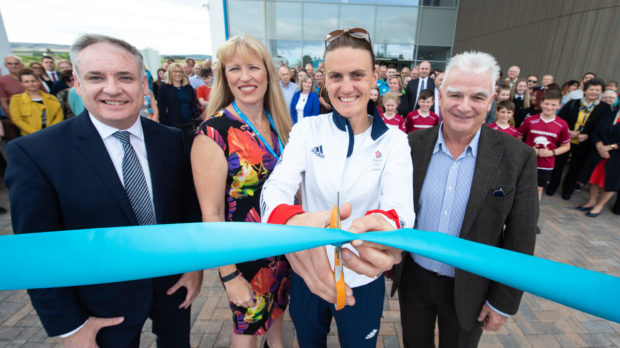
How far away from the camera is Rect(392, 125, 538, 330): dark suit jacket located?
1502 millimetres

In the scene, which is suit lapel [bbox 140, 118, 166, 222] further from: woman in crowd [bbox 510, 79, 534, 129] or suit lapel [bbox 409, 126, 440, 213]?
woman in crowd [bbox 510, 79, 534, 129]

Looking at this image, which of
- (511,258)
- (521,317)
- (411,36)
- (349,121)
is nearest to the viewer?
(511,258)

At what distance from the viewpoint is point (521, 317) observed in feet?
9.48

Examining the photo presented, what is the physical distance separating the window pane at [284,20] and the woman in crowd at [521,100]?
1156 cm

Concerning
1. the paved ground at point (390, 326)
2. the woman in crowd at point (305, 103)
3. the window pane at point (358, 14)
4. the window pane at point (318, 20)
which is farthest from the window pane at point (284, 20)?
the paved ground at point (390, 326)

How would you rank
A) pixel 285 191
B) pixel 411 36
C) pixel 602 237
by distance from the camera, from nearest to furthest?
pixel 285 191
pixel 602 237
pixel 411 36

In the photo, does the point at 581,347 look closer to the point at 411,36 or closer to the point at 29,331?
the point at 29,331

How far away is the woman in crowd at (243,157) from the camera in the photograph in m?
1.57

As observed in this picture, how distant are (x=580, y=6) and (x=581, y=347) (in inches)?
451

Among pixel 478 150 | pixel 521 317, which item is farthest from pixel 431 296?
pixel 521 317

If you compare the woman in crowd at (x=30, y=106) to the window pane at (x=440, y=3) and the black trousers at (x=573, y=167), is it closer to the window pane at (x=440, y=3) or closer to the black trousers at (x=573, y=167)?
the black trousers at (x=573, y=167)

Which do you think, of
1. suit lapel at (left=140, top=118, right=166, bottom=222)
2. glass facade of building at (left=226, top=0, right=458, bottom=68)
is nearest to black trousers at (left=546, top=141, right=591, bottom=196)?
suit lapel at (left=140, top=118, right=166, bottom=222)

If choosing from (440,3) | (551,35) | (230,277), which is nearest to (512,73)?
(551,35)

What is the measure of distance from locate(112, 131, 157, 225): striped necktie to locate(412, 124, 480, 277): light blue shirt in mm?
1595
